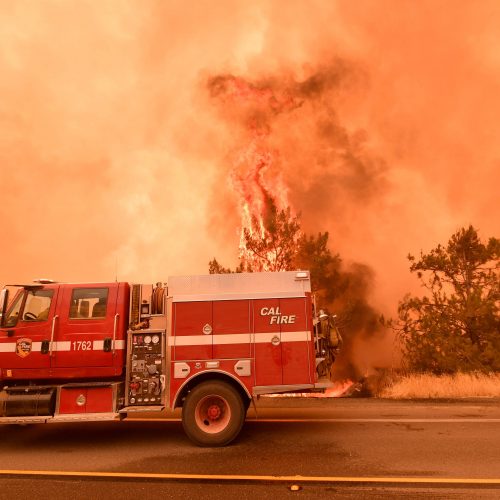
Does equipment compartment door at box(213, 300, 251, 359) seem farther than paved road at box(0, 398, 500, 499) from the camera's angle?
Yes

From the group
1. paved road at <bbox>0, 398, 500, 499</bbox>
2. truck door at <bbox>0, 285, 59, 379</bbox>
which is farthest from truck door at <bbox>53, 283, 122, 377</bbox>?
paved road at <bbox>0, 398, 500, 499</bbox>

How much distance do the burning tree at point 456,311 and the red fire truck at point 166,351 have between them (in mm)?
12280

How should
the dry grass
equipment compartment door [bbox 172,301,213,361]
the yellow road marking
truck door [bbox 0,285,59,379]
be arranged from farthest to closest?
the dry grass → truck door [bbox 0,285,59,379] → equipment compartment door [bbox 172,301,213,361] → the yellow road marking

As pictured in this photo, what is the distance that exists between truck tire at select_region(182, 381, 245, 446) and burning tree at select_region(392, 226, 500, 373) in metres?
13.3

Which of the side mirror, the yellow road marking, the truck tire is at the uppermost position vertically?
the side mirror

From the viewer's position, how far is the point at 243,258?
2383 centimetres

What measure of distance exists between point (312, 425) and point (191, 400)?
278cm

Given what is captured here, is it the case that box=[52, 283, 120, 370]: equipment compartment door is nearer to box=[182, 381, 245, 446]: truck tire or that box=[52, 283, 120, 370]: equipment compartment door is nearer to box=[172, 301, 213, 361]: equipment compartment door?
box=[172, 301, 213, 361]: equipment compartment door

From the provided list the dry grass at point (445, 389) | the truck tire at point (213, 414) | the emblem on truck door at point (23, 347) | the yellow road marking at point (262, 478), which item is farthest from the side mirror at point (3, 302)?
the dry grass at point (445, 389)

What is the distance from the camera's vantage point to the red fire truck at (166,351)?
23.4 ft

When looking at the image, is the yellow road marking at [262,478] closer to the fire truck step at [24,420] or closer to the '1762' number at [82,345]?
the fire truck step at [24,420]

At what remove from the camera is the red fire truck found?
7145 mm

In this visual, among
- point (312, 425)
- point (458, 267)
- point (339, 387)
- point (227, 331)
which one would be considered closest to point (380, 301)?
point (339, 387)

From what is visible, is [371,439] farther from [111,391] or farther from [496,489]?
[111,391]
